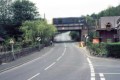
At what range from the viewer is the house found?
79.4 m

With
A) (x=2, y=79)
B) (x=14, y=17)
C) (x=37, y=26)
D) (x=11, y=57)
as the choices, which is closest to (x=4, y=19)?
(x=14, y=17)

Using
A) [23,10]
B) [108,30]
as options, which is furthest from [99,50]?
[23,10]

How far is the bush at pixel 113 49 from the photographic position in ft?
145

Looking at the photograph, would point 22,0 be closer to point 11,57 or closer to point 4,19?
point 4,19

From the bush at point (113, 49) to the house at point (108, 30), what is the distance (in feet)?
110

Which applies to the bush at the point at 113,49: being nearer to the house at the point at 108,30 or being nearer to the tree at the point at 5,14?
the house at the point at 108,30

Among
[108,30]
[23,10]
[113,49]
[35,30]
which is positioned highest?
[23,10]

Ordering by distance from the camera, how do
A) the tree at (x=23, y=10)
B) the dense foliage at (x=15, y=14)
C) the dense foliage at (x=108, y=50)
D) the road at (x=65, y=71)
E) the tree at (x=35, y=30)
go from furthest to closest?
the tree at (x=23, y=10), the dense foliage at (x=15, y=14), the tree at (x=35, y=30), the dense foliage at (x=108, y=50), the road at (x=65, y=71)

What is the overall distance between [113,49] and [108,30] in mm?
34481

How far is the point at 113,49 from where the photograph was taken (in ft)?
147

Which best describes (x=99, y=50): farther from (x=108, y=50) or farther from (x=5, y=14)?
(x=5, y=14)

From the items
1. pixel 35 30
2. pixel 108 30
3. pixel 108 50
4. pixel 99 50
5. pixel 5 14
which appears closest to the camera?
pixel 108 50

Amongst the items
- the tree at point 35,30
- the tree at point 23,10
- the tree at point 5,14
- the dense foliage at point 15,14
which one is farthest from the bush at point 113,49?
the tree at point 23,10

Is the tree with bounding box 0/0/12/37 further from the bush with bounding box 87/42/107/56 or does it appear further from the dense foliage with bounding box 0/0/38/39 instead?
the bush with bounding box 87/42/107/56
